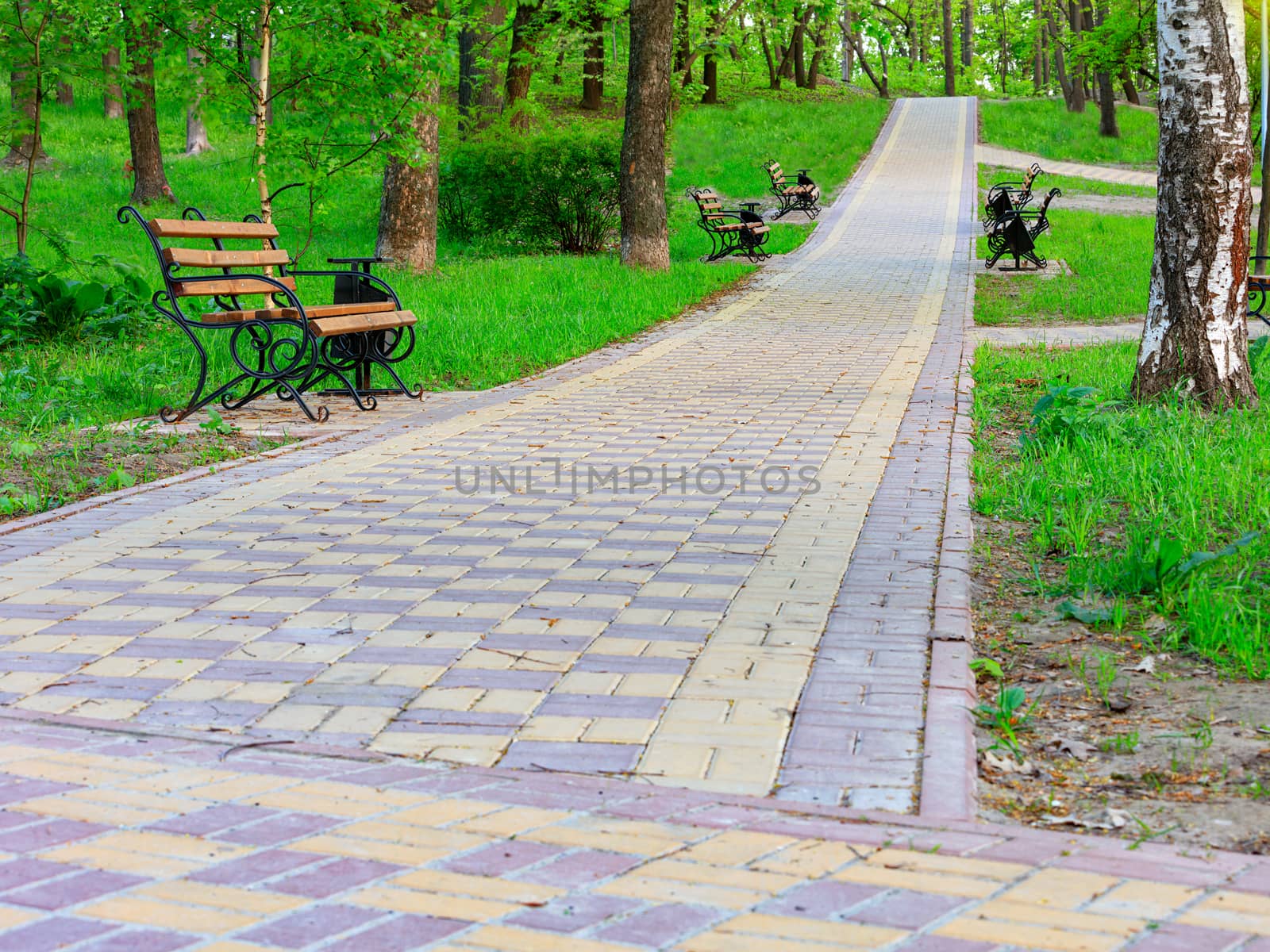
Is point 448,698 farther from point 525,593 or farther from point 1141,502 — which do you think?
point 1141,502

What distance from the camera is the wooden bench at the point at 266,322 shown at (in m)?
7.79

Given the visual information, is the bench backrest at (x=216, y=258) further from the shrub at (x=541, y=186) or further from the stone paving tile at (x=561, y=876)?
the shrub at (x=541, y=186)

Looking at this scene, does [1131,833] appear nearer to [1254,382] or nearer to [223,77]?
[1254,382]

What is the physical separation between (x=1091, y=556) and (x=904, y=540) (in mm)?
729

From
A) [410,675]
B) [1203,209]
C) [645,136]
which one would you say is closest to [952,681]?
[410,675]

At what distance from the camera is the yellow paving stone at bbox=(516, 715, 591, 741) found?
10.6 ft

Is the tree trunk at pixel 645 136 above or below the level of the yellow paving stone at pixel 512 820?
above

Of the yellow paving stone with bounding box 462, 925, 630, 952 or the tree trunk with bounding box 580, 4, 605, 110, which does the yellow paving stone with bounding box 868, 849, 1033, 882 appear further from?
the tree trunk with bounding box 580, 4, 605, 110

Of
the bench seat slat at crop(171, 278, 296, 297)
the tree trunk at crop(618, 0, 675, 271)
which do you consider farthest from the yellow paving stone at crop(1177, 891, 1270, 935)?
the tree trunk at crop(618, 0, 675, 271)

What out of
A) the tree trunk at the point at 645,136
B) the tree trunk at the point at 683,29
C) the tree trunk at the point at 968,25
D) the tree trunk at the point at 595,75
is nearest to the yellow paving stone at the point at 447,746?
the tree trunk at the point at 645,136

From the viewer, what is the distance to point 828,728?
3268 millimetres

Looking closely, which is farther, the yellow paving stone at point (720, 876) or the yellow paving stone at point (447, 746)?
the yellow paving stone at point (447, 746)

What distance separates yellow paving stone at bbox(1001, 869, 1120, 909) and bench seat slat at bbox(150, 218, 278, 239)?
650cm

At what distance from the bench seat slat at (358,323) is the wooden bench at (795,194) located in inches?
656
